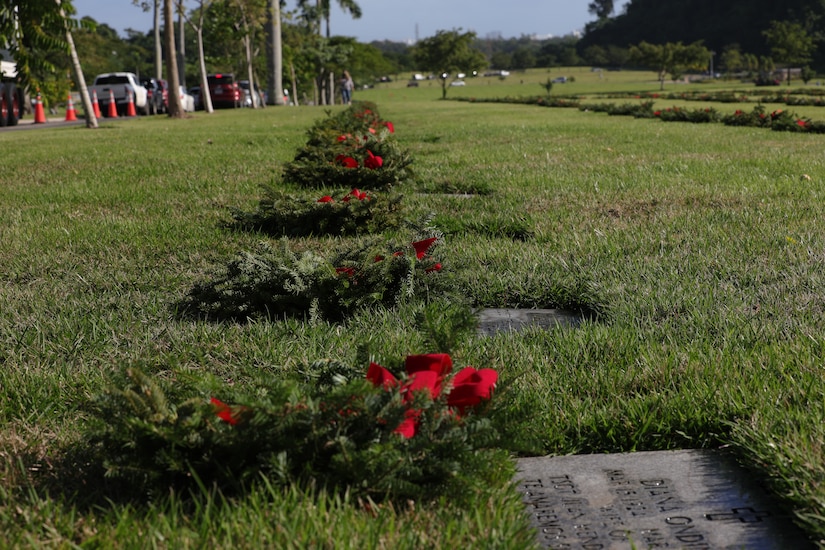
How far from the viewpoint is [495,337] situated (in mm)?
2855

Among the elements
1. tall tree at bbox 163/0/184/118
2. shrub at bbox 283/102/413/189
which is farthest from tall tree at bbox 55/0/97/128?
shrub at bbox 283/102/413/189

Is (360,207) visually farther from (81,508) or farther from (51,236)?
(81,508)

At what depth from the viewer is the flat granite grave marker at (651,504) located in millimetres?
1617

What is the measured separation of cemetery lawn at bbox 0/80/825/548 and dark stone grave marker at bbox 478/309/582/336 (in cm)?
11

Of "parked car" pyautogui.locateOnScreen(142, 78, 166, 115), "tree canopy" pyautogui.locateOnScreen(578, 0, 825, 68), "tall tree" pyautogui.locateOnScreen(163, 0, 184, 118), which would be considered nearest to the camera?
"tall tree" pyautogui.locateOnScreen(163, 0, 184, 118)

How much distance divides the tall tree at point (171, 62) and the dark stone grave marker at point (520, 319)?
739 inches

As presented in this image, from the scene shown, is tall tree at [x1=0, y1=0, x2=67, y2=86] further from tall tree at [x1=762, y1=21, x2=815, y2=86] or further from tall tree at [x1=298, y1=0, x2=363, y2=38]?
tall tree at [x1=762, y1=21, x2=815, y2=86]

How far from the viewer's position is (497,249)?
4250 mm

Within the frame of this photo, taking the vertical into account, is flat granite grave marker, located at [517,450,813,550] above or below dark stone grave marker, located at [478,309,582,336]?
below

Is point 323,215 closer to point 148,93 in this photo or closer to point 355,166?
point 355,166

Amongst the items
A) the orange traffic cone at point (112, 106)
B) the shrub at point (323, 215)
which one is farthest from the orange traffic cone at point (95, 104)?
the shrub at point (323, 215)

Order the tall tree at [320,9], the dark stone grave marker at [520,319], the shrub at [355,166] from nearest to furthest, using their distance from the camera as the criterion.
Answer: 1. the dark stone grave marker at [520,319]
2. the shrub at [355,166]
3. the tall tree at [320,9]

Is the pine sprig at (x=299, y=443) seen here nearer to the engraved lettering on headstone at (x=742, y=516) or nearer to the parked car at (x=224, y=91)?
the engraved lettering on headstone at (x=742, y=516)

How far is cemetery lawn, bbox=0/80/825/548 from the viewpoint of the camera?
1643mm
